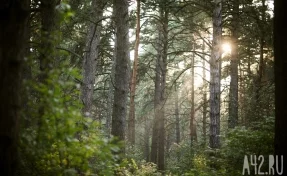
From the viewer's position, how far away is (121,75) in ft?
29.6

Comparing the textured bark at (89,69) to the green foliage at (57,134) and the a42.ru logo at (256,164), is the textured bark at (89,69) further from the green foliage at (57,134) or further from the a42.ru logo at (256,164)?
the green foliage at (57,134)

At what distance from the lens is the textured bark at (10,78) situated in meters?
3.36

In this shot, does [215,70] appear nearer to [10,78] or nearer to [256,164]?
[256,164]

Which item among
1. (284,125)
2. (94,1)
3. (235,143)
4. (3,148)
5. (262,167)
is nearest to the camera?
(3,148)

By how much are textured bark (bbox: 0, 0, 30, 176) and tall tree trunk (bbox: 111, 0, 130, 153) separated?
18.0 ft

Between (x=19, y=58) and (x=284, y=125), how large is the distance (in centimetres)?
406

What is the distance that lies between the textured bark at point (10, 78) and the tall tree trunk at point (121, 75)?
18.0 ft

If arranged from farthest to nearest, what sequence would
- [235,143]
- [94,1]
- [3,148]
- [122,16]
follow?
[94,1] < [122,16] < [235,143] < [3,148]

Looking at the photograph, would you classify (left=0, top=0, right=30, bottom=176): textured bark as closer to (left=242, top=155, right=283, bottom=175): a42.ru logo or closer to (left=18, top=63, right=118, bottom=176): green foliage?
(left=18, top=63, right=118, bottom=176): green foliage

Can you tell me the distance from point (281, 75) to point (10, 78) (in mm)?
4030

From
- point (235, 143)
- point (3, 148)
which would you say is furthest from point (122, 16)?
point (3, 148)

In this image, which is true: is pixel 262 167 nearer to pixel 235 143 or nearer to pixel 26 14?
pixel 235 143

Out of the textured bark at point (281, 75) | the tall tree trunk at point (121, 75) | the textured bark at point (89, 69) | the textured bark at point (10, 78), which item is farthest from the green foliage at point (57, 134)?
the textured bark at point (89, 69)

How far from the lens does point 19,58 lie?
3.46m
